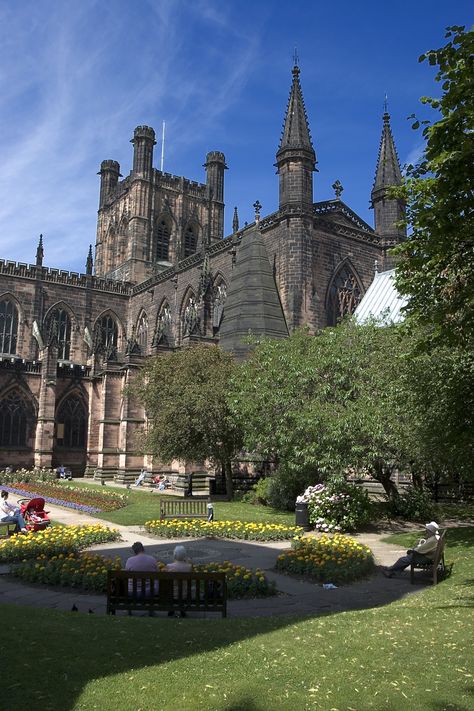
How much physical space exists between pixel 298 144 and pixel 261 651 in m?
33.7

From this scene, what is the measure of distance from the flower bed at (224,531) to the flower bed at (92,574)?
15.2 ft

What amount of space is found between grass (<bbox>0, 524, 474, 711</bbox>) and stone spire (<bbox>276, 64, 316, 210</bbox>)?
30.6 metres

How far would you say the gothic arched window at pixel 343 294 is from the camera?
1507 inches

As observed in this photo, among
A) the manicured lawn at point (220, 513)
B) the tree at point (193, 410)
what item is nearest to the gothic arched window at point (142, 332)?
the tree at point (193, 410)

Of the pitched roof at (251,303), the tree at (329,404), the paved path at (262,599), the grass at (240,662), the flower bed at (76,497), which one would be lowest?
the paved path at (262,599)

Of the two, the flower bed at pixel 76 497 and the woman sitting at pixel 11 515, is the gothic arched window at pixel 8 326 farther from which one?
the woman sitting at pixel 11 515

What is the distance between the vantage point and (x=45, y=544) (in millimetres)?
12266

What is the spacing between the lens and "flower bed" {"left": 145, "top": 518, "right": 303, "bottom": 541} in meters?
15.6

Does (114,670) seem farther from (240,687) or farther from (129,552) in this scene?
(129,552)

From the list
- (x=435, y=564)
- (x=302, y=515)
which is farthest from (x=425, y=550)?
(x=302, y=515)

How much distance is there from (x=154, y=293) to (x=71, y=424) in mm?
13757

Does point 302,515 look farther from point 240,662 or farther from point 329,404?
point 240,662

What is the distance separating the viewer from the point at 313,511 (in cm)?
1750

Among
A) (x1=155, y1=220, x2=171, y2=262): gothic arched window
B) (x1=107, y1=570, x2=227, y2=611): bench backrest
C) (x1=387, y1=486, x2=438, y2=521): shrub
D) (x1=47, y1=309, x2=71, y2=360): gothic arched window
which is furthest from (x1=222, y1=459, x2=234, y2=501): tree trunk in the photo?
(x1=155, y1=220, x2=171, y2=262): gothic arched window
